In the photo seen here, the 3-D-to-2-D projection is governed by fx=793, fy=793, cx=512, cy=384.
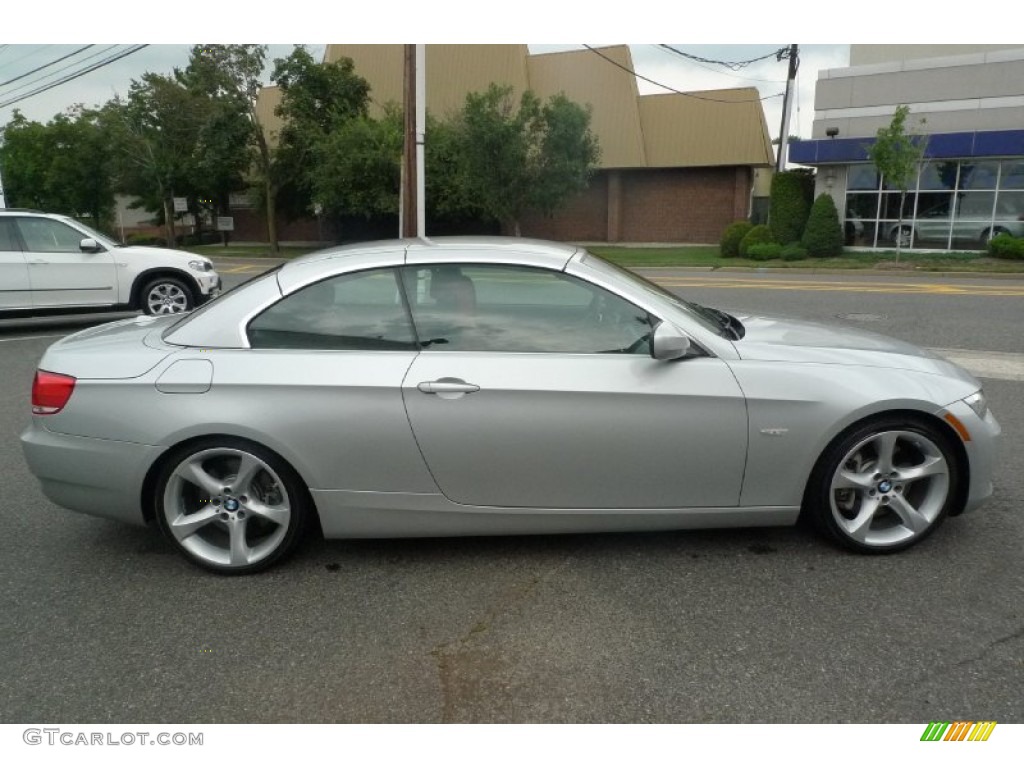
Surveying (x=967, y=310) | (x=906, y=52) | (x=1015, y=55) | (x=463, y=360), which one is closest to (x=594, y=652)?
(x=463, y=360)

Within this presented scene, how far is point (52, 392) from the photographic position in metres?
3.59

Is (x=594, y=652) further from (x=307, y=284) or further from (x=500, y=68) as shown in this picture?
(x=500, y=68)

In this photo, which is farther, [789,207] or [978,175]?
[789,207]

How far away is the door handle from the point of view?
3.38 m

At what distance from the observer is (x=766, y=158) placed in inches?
→ 1391

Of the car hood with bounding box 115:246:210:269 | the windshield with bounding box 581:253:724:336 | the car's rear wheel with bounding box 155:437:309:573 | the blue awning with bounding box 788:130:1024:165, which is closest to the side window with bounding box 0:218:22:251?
the car hood with bounding box 115:246:210:269

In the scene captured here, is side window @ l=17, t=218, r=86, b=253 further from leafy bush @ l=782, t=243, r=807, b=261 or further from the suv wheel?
leafy bush @ l=782, t=243, r=807, b=261

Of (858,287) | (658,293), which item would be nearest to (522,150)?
(858,287)

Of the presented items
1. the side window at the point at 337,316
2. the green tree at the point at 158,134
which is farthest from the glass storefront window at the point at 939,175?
the green tree at the point at 158,134

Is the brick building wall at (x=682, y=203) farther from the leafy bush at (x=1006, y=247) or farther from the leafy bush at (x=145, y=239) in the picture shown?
the leafy bush at (x=145, y=239)

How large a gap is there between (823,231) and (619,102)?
1530 cm

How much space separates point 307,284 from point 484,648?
5.87ft

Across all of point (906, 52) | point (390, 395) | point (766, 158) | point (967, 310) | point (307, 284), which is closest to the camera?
point (390, 395)

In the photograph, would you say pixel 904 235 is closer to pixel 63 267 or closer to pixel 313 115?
pixel 313 115
